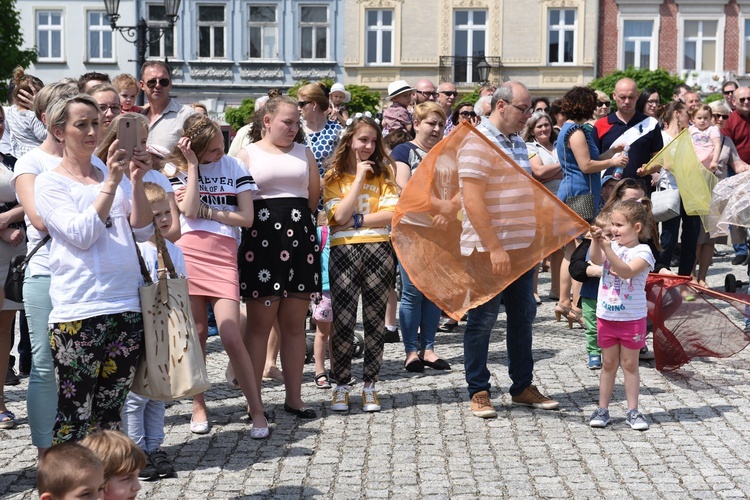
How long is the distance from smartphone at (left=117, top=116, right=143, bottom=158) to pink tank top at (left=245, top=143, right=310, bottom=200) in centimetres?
191

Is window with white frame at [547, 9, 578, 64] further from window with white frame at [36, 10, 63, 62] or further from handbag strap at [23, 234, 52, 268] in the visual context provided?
handbag strap at [23, 234, 52, 268]

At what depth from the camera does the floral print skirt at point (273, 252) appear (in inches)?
275

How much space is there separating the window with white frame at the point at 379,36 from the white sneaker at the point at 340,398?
3588 centimetres

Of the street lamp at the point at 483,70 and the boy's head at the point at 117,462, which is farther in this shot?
the street lamp at the point at 483,70

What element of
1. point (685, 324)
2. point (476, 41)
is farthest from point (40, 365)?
point (476, 41)

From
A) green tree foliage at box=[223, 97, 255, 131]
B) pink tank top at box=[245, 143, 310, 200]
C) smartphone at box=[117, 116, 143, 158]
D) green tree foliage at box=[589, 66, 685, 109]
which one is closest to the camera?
smartphone at box=[117, 116, 143, 158]

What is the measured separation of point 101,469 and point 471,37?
3952 cm

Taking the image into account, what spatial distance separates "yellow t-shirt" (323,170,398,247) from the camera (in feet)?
24.3

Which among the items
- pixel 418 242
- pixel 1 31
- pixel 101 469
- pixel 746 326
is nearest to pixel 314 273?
pixel 418 242

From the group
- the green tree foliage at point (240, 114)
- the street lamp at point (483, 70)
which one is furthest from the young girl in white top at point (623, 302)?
the street lamp at point (483, 70)

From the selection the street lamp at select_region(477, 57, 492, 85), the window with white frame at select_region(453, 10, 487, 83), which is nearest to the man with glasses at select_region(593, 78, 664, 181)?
the street lamp at select_region(477, 57, 492, 85)

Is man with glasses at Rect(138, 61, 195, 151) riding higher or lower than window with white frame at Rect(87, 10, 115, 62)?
lower

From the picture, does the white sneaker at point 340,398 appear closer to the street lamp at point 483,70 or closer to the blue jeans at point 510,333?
the blue jeans at point 510,333

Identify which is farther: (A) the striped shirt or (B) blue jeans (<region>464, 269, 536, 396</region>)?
(B) blue jeans (<region>464, 269, 536, 396</region>)
